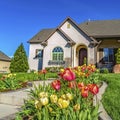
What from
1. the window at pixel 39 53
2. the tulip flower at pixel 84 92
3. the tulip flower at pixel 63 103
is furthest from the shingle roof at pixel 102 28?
the tulip flower at pixel 63 103

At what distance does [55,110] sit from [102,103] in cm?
319

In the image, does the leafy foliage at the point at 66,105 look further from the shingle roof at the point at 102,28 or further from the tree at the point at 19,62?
the tree at the point at 19,62

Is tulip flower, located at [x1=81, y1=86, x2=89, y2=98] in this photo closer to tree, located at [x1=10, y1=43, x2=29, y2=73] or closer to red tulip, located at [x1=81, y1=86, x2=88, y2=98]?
red tulip, located at [x1=81, y1=86, x2=88, y2=98]

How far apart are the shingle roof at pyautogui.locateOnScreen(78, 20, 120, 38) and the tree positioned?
25.6 feet

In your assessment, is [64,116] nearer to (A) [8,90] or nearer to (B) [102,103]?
(B) [102,103]

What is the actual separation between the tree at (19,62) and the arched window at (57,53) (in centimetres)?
440

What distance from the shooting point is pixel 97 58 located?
2758 cm

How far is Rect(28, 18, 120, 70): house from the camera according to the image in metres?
26.3

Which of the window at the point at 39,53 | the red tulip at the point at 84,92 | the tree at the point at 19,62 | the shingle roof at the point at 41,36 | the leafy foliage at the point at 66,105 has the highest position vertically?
the shingle roof at the point at 41,36

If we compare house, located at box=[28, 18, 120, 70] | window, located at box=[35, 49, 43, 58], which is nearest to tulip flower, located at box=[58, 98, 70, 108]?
house, located at box=[28, 18, 120, 70]

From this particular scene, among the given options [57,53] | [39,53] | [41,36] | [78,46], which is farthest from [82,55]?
[41,36]

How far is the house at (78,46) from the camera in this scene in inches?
1037

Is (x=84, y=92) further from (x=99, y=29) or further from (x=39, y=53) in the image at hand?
(x=39, y=53)

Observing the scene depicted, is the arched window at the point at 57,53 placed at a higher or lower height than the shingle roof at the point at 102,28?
lower
